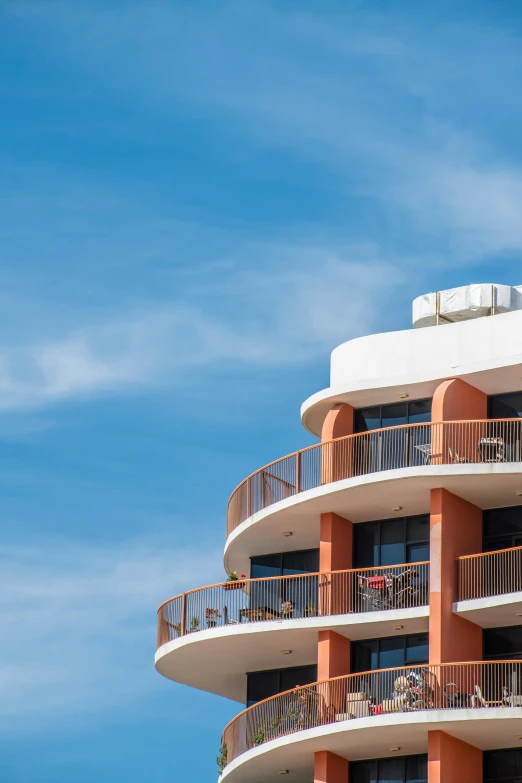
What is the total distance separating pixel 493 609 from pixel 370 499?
5275 millimetres

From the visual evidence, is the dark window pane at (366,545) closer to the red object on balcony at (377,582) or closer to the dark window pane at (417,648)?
the red object on balcony at (377,582)

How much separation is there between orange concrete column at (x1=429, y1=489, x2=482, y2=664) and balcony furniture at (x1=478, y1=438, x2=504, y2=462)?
143 centimetres

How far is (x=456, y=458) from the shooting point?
2292 inches

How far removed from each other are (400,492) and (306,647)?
5608 millimetres

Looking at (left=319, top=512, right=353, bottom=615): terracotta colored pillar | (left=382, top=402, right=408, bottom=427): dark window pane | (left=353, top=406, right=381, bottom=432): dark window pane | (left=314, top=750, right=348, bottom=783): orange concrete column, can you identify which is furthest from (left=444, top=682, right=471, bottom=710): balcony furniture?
(left=353, top=406, right=381, bottom=432): dark window pane

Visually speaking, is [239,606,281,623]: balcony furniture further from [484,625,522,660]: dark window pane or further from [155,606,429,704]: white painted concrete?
[484,625,522,660]: dark window pane

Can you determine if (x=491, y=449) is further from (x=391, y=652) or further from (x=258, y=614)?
(x=258, y=614)

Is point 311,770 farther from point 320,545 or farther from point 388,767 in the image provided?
point 320,545

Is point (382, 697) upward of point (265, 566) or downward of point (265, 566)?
downward

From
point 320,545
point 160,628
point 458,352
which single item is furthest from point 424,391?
point 160,628

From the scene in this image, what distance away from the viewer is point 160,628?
62.3m

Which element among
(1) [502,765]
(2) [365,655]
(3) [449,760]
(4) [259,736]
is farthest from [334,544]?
(1) [502,765]

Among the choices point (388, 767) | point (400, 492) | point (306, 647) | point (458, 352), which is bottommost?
point (388, 767)

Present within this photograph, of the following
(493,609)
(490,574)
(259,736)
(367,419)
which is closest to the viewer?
(493,609)
